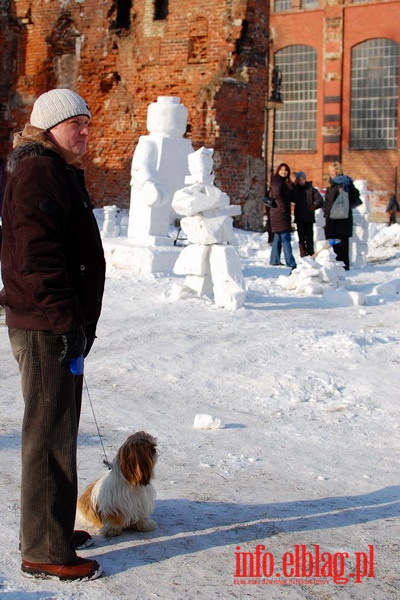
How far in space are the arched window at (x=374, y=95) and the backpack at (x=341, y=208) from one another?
70.3 feet

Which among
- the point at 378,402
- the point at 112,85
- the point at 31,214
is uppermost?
the point at 112,85

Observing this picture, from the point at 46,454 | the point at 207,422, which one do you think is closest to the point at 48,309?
the point at 46,454

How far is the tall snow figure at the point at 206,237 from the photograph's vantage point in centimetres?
992

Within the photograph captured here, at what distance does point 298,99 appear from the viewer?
120 feet

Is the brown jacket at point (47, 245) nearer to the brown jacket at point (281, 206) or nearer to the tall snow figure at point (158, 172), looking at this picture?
the tall snow figure at point (158, 172)

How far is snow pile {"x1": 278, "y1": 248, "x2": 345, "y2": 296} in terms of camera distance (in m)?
11.2

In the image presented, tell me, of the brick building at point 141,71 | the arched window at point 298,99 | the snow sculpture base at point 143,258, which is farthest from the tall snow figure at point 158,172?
the arched window at point 298,99

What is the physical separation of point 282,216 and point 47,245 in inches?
418

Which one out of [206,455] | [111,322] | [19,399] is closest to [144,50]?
[111,322]

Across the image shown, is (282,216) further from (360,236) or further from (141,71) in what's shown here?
(141,71)

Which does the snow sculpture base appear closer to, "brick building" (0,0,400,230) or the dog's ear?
the dog's ear

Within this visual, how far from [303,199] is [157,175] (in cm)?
274

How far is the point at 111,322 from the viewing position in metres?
9.05

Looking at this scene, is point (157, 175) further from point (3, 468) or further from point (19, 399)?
point (3, 468)
